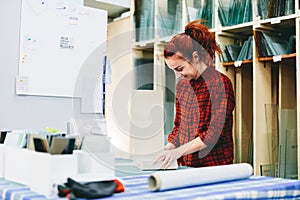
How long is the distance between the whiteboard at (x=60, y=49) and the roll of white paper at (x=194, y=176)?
1614 millimetres

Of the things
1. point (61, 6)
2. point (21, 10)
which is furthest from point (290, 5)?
point (21, 10)

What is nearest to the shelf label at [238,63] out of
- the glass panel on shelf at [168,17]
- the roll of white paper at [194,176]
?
the glass panel on shelf at [168,17]

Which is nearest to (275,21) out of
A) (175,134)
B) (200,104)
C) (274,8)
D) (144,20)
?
(274,8)

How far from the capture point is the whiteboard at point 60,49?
2510 millimetres

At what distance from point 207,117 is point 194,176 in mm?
1239

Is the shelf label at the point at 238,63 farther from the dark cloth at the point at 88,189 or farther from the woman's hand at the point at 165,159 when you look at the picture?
the dark cloth at the point at 88,189

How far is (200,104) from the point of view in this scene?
95.6 inches

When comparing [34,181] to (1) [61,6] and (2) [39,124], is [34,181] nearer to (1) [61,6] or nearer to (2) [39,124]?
(2) [39,124]

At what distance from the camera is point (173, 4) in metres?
3.51

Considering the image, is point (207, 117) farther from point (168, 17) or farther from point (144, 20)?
point (144, 20)

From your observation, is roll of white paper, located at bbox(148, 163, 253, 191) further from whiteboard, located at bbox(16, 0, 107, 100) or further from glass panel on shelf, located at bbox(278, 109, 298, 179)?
whiteboard, located at bbox(16, 0, 107, 100)

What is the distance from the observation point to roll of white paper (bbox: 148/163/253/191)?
105cm

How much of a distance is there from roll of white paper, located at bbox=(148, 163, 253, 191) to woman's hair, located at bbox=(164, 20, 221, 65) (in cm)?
113

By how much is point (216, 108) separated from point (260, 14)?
33.3 inches
